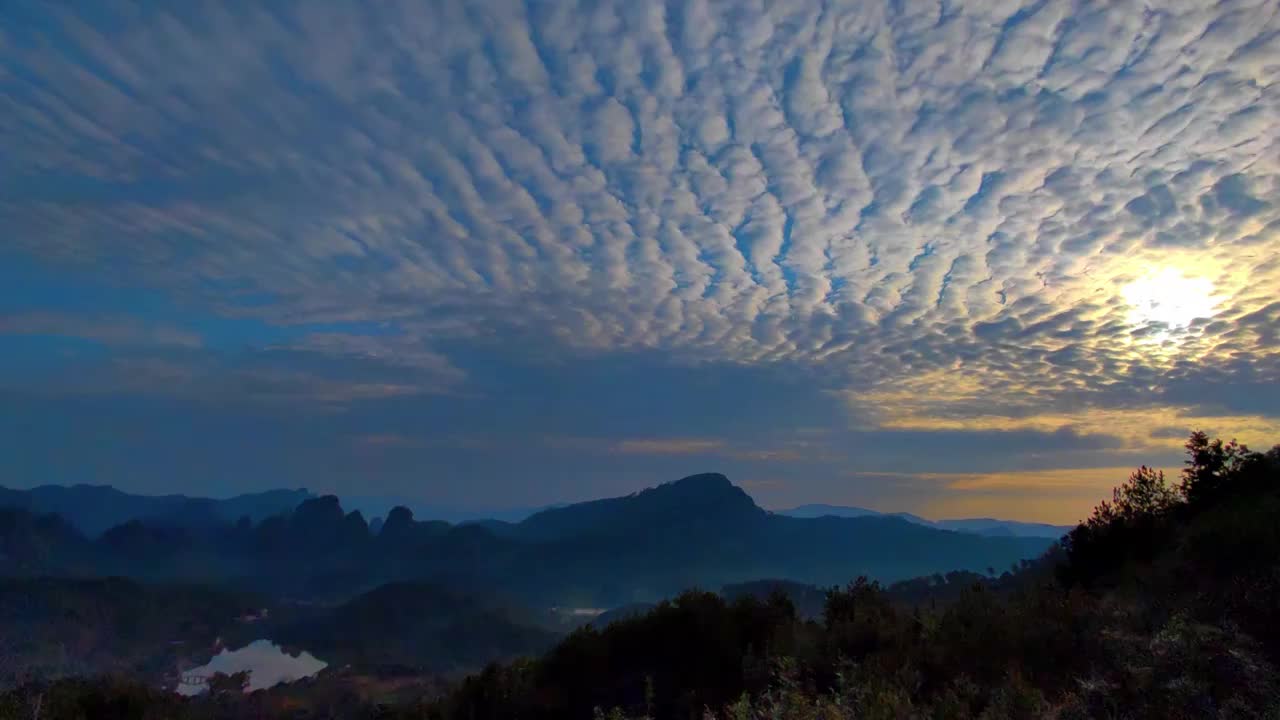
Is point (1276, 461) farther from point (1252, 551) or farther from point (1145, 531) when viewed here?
point (1252, 551)

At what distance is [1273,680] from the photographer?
936 cm

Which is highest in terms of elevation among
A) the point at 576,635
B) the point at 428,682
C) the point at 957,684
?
the point at 957,684

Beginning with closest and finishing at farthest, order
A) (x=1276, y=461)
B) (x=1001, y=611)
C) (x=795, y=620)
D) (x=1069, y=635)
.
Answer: (x=1069, y=635), (x=1001, y=611), (x=795, y=620), (x=1276, y=461)

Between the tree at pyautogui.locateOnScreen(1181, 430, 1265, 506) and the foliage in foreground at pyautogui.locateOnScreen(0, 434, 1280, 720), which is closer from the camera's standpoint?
the foliage in foreground at pyautogui.locateOnScreen(0, 434, 1280, 720)

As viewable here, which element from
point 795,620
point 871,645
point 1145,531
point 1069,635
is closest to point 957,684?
point 1069,635

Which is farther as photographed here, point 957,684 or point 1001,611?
point 1001,611

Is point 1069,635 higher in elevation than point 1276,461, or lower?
lower

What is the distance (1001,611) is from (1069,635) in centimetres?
314

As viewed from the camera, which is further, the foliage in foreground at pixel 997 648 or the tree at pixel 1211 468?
the tree at pixel 1211 468

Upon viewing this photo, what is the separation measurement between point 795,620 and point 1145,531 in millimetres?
13786

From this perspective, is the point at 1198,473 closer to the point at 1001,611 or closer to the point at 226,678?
the point at 1001,611

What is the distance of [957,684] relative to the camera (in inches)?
431

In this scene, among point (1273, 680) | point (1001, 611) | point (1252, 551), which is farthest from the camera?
point (1001, 611)

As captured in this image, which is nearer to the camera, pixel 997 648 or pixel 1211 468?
pixel 997 648
